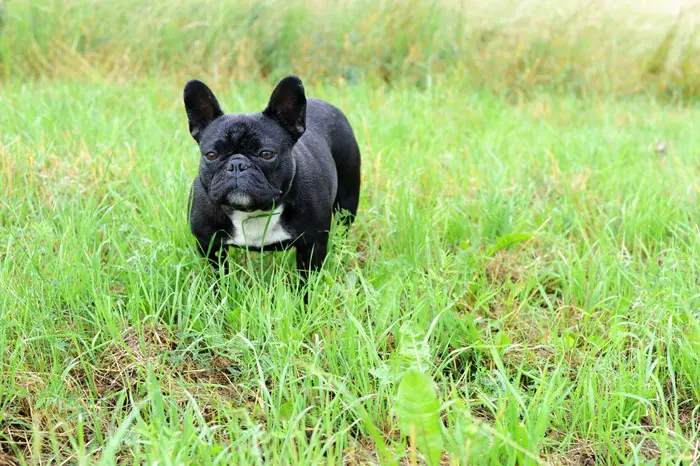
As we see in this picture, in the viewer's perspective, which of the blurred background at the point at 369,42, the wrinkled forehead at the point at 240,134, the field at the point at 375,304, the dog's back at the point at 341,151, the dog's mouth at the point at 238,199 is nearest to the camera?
the field at the point at 375,304

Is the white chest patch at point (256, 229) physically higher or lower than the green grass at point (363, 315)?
higher

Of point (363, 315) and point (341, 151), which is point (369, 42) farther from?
point (363, 315)

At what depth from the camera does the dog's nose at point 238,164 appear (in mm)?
2998

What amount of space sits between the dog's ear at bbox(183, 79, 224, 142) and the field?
0.60 meters

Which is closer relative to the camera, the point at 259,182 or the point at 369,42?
the point at 259,182

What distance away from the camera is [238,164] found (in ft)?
9.87

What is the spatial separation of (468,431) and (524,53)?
22.5 ft

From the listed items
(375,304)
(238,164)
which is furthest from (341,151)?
(375,304)

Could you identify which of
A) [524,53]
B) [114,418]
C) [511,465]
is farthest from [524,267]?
[524,53]

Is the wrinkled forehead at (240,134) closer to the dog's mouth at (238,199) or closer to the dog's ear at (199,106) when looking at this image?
the dog's ear at (199,106)

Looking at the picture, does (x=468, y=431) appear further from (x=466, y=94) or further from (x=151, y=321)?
(x=466, y=94)

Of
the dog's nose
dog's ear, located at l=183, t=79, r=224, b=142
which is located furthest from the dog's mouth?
dog's ear, located at l=183, t=79, r=224, b=142

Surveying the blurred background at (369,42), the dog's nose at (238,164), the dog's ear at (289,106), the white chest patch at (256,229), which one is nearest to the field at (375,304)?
the white chest patch at (256,229)

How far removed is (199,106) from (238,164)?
17.7 inches
